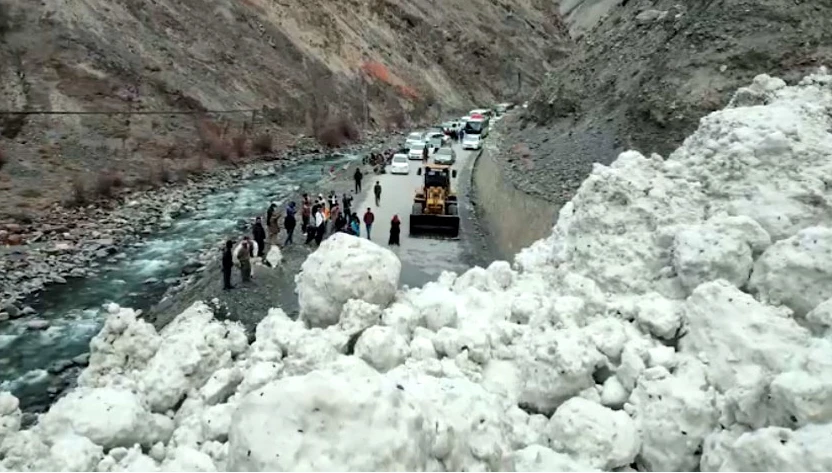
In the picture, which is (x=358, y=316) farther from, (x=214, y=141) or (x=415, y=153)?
(x=214, y=141)

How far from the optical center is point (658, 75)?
19422 mm

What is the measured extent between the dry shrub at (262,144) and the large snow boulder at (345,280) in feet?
108

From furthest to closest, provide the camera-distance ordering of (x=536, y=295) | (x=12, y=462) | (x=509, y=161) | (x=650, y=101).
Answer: (x=509, y=161), (x=650, y=101), (x=536, y=295), (x=12, y=462)

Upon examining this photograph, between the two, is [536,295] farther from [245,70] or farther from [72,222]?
[245,70]

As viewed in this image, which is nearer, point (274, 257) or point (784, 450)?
point (784, 450)

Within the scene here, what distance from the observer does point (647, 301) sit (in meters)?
7.28

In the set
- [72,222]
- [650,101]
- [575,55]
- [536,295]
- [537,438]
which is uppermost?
[575,55]

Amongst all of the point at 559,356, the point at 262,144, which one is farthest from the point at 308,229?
the point at 262,144

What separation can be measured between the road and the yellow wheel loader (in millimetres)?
350

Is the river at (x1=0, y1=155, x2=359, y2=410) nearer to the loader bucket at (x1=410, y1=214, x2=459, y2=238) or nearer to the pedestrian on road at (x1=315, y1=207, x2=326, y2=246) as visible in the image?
the pedestrian on road at (x1=315, y1=207, x2=326, y2=246)

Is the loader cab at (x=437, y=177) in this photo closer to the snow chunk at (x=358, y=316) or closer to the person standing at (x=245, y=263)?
the person standing at (x=245, y=263)

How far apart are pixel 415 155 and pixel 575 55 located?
1045 centimetres

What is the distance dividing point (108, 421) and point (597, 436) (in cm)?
410

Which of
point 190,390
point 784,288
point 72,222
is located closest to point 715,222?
point 784,288
